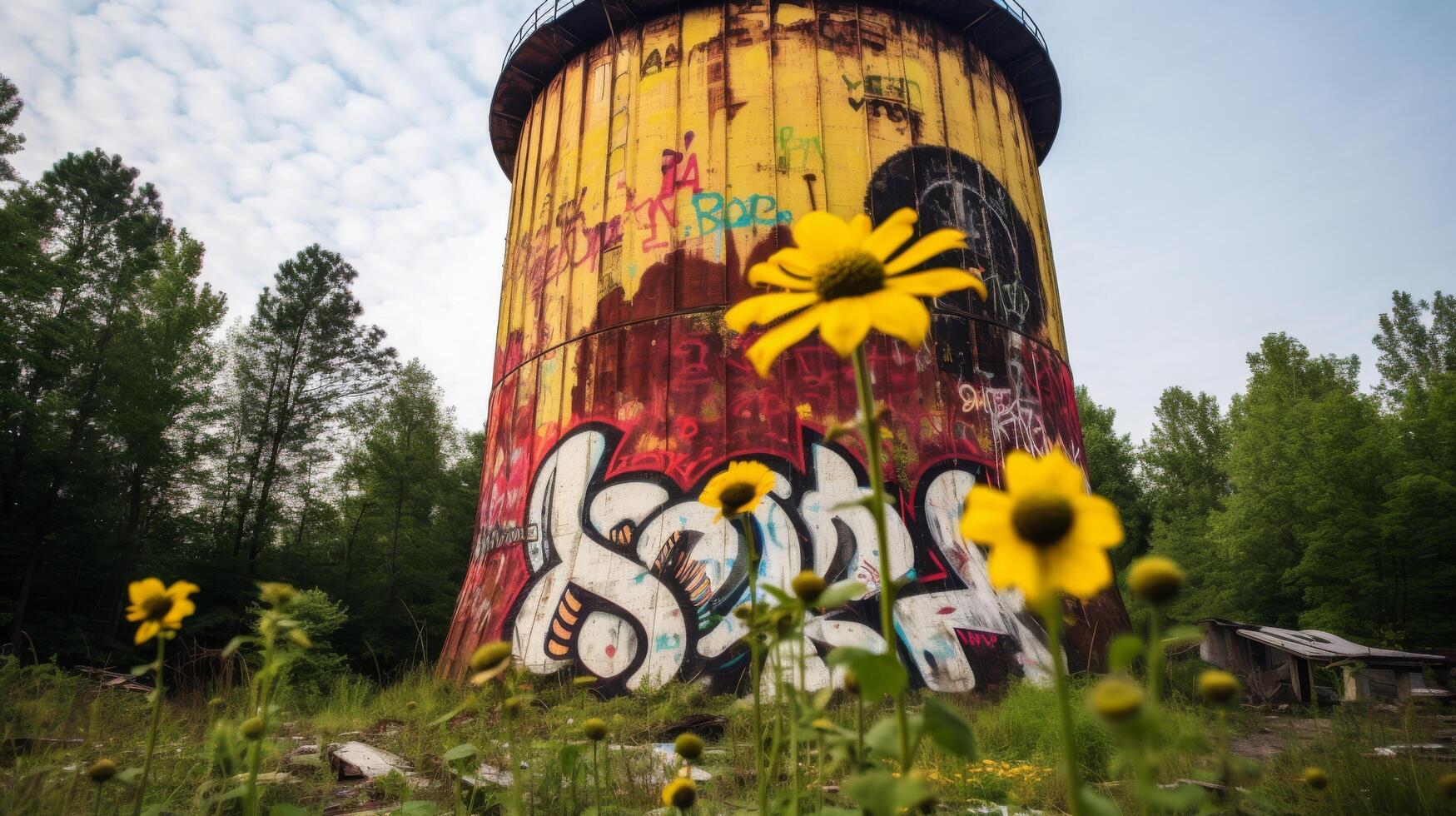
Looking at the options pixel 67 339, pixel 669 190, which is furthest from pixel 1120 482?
pixel 67 339

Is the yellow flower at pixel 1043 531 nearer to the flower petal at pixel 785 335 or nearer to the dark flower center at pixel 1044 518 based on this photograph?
the dark flower center at pixel 1044 518

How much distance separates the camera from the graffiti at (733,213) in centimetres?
861

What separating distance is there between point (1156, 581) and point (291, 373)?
76.9 ft

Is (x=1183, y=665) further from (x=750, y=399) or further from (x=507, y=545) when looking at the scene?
(x=507, y=545)

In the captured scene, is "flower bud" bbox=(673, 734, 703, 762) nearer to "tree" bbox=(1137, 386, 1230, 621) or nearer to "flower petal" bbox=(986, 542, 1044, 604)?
"flower petal" bbox=(986, 542, 1044, 604)

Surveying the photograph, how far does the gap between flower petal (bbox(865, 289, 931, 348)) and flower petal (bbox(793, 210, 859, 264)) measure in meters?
0.10

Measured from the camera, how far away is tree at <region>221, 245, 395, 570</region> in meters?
18.9

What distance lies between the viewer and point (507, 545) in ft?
28.8

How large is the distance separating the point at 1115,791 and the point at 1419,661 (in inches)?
402

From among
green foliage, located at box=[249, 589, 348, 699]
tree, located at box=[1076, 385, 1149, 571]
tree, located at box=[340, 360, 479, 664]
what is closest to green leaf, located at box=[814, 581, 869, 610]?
green foliage, located at box=[249, 589, 348, 699]

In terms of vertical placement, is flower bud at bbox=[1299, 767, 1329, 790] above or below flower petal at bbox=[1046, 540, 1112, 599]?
below

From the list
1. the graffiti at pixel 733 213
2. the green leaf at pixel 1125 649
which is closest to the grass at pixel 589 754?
the green leaf at pixel 1125 649

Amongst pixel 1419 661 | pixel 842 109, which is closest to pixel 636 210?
pixel 842 109

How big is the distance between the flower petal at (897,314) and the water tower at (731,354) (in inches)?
235
